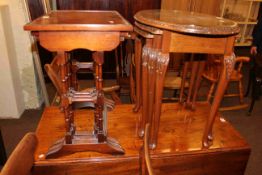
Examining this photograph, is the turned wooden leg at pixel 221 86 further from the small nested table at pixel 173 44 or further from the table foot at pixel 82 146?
the table foot at pixel 82 146

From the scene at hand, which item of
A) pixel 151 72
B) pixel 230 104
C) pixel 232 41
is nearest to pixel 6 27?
pixel 151 72

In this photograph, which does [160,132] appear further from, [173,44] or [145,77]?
[173,44]

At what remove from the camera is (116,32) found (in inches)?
35.4

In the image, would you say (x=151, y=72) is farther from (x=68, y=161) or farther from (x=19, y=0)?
(x=19, y=0)

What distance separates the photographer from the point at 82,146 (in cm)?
110

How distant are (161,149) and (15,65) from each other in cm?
165

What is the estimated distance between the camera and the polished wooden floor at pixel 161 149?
110 centimetres

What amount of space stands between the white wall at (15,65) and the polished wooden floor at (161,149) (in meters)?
0.82

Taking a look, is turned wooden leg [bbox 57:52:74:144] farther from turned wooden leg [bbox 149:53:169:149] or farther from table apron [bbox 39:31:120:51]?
turned wooden leg [bbox 149:53:169:149]

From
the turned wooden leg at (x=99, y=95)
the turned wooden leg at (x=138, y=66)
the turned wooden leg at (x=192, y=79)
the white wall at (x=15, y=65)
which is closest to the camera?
the turned wooden leg at (x=99, y=95)

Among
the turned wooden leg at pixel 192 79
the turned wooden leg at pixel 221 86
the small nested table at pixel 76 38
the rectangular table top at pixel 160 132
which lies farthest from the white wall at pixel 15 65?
the turned wooden leg at pixel 221 86

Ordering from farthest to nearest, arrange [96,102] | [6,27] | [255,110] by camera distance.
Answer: [255,110], [6,27], [96,102]

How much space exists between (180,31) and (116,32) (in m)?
0.27

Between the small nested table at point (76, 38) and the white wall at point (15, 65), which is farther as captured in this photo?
the white wall at point (15, 65)
